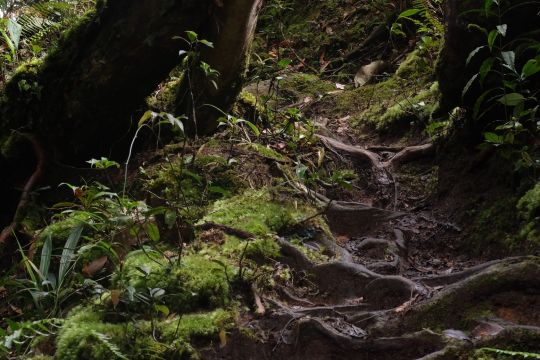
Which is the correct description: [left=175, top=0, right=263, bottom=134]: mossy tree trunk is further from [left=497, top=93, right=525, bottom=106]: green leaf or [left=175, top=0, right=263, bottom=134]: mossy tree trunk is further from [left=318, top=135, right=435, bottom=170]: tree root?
[left=497, top=93, right=525, bottom=106]: green leaf

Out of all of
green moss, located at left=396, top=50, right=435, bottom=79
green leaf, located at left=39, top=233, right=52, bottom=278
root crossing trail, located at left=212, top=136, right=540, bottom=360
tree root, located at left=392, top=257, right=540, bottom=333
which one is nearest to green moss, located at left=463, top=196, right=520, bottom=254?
root crossing trail, located at left=212, top=136, right=540, bottom=360

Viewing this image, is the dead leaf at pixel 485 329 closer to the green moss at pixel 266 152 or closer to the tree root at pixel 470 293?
the tree root at pixel 470 293

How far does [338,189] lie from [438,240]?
3.93 ft

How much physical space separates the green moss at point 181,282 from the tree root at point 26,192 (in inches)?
69.9

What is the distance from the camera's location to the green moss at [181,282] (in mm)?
2875

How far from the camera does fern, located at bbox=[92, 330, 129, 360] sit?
93.7 inches

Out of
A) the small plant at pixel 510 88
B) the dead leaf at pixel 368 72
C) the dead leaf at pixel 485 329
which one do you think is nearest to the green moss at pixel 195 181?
the small plant at pixel 510 88

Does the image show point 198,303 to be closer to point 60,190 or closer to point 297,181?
point 297,181

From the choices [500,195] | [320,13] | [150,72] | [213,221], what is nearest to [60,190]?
[150,72]

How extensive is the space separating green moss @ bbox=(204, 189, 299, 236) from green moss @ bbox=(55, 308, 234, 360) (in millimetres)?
1019

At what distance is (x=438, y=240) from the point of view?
12.9 ft

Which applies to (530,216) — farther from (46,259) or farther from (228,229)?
(46,259)

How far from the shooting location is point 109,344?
7.88ft

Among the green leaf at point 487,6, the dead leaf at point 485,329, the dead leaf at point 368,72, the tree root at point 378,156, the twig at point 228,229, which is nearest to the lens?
the dead leaf at point 485,329
